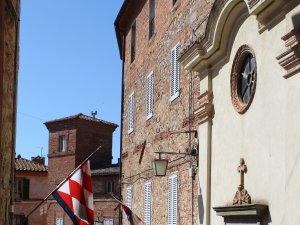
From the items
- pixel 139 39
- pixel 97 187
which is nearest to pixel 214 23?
pixel 139 39

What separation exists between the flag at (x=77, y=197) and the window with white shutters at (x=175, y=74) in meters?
4.29

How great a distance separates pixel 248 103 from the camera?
30.1 feet

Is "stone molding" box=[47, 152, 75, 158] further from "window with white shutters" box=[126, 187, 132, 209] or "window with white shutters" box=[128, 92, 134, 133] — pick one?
"window with white shutters" box=[126, 187, 132, 209]

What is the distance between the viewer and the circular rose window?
30.2 feet

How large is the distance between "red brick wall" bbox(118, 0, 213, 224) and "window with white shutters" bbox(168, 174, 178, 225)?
10.2 inches

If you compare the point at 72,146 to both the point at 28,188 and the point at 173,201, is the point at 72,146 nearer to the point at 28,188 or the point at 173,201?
the point at 28,188

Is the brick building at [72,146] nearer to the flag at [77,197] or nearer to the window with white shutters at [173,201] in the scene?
the window with white shutters at [173,201]

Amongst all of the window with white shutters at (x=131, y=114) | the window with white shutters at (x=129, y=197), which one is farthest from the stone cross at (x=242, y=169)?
the window with white shutters at (x=131, y=114)

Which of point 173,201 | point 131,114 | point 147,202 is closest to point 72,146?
point 131,114

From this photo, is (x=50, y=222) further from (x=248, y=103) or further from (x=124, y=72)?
(x=248, y=103)

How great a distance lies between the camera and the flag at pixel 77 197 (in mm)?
10508

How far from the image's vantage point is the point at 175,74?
14781 mm

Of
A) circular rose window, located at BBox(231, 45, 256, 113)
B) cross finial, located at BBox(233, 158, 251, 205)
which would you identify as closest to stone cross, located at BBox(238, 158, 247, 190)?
cross finial, located at BBox(233, 158, 251, 205)

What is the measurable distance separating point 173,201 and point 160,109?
3007mm
